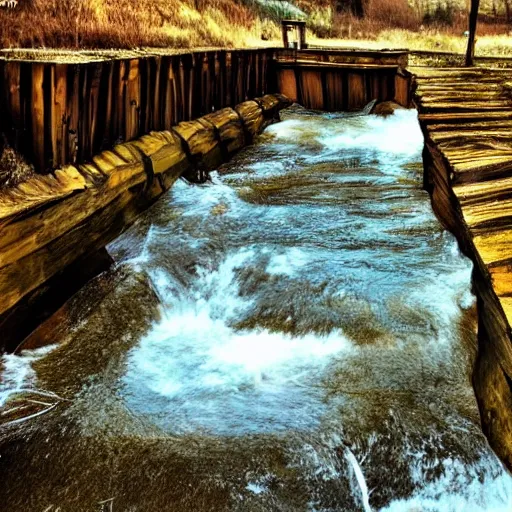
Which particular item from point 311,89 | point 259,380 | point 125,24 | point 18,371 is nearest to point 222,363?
point 259,380

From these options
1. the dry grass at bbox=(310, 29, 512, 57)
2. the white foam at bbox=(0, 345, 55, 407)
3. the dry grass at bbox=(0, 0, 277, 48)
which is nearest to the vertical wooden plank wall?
the white foam at bbox=(0, 345, 55, 407)

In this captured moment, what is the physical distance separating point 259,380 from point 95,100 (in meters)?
2.95

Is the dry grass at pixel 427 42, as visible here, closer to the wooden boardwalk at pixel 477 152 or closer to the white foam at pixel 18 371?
the wooden boardwalk at pixel 477 152

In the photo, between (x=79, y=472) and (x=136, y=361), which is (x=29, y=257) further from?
(x=79, y=472)

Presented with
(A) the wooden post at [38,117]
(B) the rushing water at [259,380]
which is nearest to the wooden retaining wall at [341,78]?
(B) the rushing water at [259,380]

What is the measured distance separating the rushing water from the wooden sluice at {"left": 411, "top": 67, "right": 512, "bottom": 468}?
0.64 feet

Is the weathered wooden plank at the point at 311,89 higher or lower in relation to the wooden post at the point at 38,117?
lower

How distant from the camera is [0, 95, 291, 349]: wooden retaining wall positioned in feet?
11.2

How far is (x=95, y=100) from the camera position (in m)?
4.80

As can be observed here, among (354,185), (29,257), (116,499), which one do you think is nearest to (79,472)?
(116,499)

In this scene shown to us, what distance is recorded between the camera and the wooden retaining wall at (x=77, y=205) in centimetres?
343

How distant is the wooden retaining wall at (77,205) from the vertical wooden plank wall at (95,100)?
0.53ft

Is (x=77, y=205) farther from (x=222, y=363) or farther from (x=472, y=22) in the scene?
(x=472, y=22)

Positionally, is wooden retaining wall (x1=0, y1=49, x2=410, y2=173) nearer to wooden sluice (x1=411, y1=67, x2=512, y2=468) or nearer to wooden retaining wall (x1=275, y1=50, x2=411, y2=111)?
wooden retaining wall (x1=275, y1=50, x2=411, y2=111)
